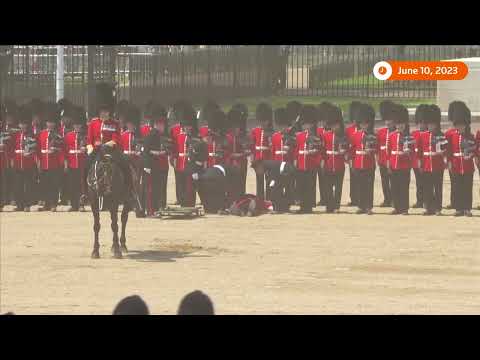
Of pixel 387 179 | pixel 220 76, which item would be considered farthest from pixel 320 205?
pixel 220 76

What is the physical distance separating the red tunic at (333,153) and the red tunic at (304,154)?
0.45 feet

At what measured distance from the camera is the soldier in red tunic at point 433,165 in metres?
16.8

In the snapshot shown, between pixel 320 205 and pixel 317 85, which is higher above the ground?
pixel 317 85

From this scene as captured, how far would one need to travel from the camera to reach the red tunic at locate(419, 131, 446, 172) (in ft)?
54.9

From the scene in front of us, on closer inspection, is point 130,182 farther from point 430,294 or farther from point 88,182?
point 430,294

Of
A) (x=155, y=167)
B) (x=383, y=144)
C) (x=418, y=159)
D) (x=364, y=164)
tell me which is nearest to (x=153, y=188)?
(x=155, y=167)

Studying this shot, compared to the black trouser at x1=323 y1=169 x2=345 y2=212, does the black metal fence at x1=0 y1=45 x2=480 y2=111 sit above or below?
above

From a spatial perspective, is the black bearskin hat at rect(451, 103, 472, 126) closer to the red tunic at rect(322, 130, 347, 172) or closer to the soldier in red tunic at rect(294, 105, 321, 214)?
the red tunic at rect(322, 130, 347, 172)

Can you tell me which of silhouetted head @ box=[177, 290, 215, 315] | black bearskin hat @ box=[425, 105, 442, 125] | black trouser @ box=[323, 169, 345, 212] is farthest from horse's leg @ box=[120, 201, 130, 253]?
silhouetted head @ box=[177, 290, 215, 315]

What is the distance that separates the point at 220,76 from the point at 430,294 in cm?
2405

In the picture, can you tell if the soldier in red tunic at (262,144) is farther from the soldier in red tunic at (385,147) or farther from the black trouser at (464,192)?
the black trouser at (464,192)

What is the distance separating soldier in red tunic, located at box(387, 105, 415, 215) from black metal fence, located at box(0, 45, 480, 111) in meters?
11.2

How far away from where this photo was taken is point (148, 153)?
17.1m

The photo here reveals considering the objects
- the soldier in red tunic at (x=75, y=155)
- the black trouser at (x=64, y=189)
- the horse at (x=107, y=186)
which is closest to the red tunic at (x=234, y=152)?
the soldier in red tunic at (x=75, y=155)
